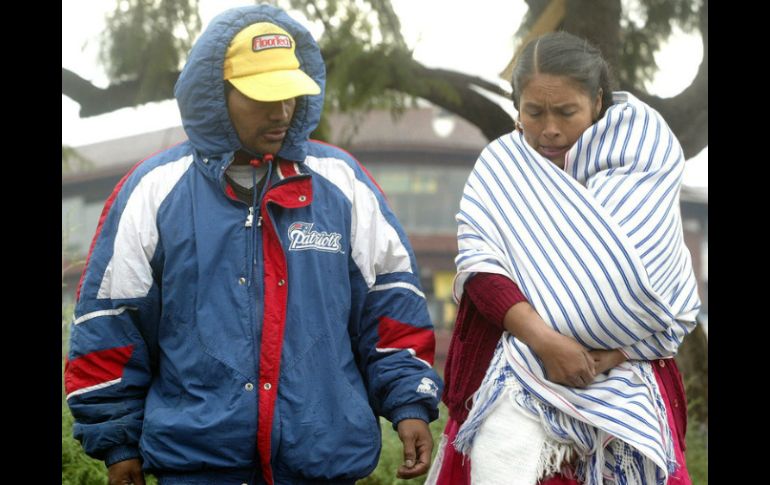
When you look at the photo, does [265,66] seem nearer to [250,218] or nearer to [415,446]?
[250,218]

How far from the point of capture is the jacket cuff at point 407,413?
122 inches

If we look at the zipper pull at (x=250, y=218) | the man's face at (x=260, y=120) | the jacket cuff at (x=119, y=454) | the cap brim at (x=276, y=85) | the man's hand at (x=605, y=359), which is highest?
the cap brim at (x=276, y=85)

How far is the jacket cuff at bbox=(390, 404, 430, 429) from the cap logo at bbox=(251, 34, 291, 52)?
1083 millimetres

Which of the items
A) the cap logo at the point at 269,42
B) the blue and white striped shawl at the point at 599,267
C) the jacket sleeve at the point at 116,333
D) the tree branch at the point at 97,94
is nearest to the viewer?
the blue and white striped shawl at the point at 599,267

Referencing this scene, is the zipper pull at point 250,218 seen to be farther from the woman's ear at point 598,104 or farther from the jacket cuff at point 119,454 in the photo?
the woman's ear at point 598,104

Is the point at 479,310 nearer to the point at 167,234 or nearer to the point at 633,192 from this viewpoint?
the point at 633,192

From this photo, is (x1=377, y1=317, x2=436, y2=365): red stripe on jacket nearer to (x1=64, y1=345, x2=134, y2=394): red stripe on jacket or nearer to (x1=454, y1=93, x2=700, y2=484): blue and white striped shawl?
(x1=454, y1=93, x2=700, y2=484): blue and white striped shawl

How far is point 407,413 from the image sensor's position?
10.2 ft

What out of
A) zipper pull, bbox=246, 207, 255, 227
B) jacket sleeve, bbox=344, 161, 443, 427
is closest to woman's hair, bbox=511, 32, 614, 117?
jacket sleeve, bbox=344, 161, 443, 427

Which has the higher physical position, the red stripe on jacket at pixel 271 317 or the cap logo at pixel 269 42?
the cap logo at pixel 269 42

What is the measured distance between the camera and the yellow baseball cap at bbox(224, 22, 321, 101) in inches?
120

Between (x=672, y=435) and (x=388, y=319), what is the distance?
84 centimetres

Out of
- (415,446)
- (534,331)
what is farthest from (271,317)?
(534,331)

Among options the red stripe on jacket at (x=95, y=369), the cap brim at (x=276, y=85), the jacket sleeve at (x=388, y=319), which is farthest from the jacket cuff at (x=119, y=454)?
the cap brim at (x=276, y=85)
